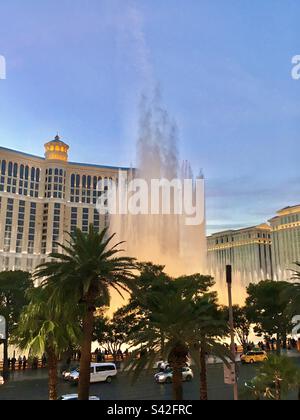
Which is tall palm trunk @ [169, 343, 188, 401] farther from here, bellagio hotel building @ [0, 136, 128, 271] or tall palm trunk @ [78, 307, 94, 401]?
bellagio hotel building @ [0, 136, 128, 271]

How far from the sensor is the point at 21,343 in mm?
19906

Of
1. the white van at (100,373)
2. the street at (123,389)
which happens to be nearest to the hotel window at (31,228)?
the street at (123,389)

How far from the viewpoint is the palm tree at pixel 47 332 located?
63.3ft

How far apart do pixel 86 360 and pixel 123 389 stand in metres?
11.3

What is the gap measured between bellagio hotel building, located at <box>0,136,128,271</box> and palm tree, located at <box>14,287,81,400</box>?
11104cm

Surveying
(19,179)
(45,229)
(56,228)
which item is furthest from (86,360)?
(19,179)

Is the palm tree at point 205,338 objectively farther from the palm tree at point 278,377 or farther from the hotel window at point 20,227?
the hotel window at point 20,227

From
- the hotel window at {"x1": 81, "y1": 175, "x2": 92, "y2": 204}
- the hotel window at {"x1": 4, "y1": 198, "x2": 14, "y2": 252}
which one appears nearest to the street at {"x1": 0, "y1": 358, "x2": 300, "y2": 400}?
the hotel window at {"x1": 4, "y1": 198, "x2": 14, "y2": 252}

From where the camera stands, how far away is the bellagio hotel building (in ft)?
447

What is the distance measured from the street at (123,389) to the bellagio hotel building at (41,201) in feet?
321

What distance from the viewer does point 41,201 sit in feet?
473

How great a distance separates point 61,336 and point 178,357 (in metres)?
5.63

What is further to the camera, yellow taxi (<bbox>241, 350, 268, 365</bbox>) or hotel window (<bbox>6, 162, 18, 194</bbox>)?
hotel window (<bbox>6, 162, 18, 194</bbox>)
